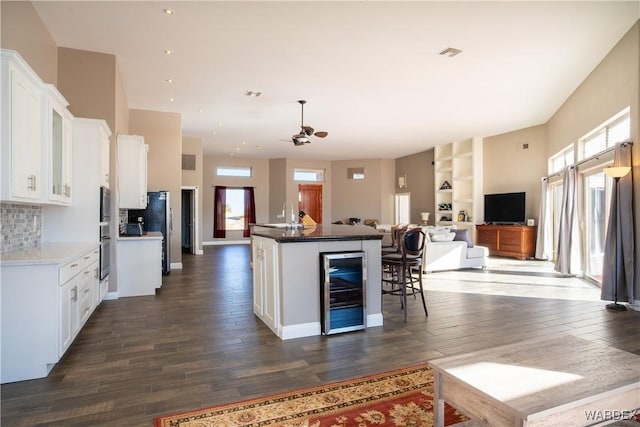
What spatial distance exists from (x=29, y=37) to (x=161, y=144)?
12.7 feet

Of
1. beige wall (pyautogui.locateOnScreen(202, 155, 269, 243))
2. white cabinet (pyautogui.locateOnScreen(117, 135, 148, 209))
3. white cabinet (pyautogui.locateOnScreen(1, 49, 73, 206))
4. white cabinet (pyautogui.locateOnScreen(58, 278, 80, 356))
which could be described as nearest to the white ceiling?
white cabinet (pyautogui.locateOnScreen(117, 135, 148, 209))

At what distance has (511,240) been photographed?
9.28m

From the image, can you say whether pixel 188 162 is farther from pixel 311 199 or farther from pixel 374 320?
pixel 374 320

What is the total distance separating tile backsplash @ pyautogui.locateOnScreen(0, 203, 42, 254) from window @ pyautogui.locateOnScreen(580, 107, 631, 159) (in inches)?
281

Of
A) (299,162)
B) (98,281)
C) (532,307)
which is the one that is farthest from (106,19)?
(299,162)

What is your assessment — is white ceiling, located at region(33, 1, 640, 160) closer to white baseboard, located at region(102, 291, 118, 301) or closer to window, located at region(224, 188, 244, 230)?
white baseboard, located at region(102, 291, 118, 301)

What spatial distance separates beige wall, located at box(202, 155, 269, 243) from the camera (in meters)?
13.5

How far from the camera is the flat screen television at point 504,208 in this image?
9359 millimetres

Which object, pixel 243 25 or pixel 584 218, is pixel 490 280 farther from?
pixel 243 25

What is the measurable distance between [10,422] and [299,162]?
12665mm

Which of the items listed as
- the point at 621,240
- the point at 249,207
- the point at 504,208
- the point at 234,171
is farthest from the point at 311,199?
the point at 621,240

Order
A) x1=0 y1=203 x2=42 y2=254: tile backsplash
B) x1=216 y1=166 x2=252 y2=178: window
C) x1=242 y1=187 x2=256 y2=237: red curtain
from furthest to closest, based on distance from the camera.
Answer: x1=242 y1=187 x2=256 y2=237: red curtain
x1=216 y1=166 x2=252 y2=178: window
x1=0 y1=203 x2=42 y2=254: tile backsplash

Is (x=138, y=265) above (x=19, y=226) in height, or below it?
below

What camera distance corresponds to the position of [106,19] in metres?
4.04
